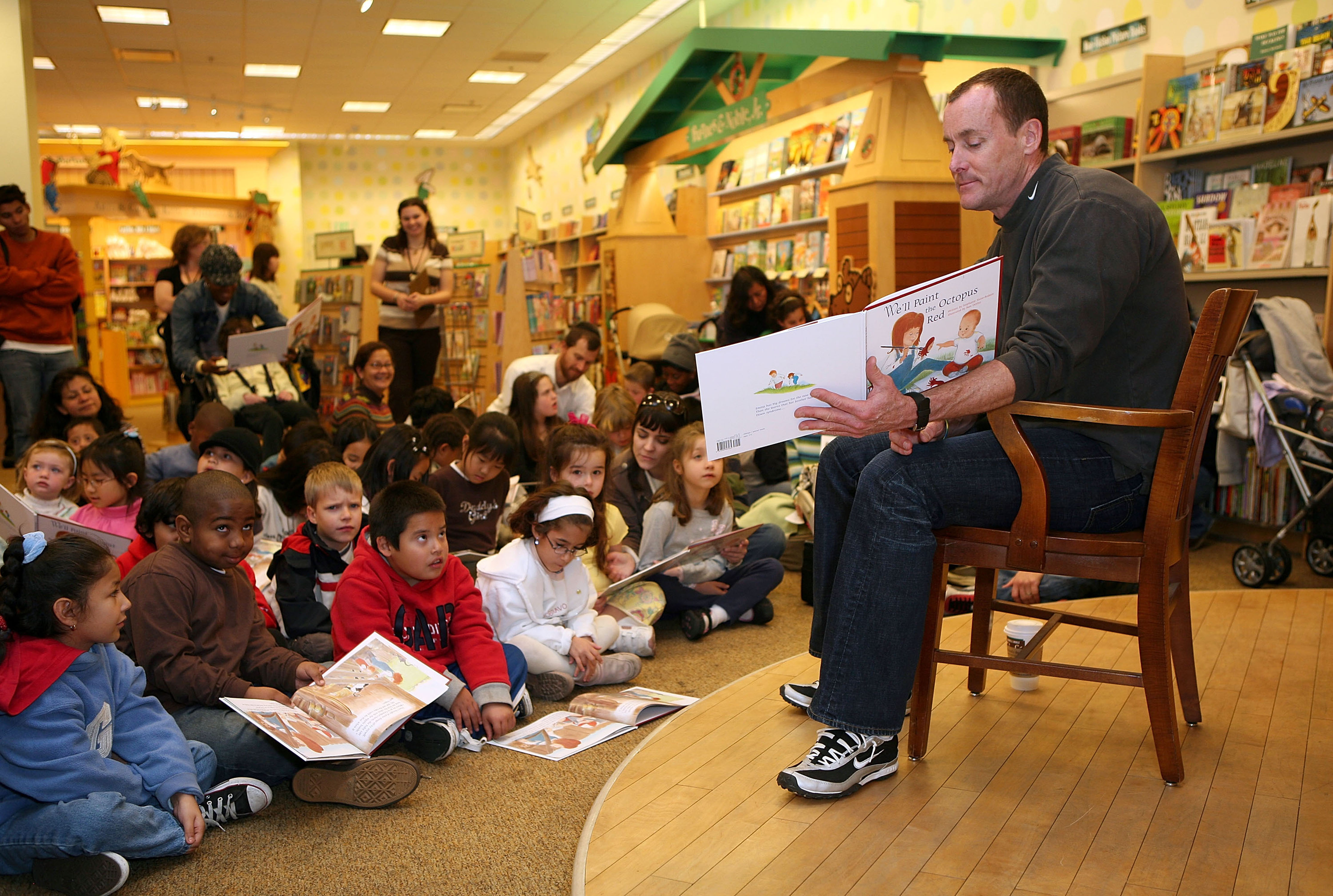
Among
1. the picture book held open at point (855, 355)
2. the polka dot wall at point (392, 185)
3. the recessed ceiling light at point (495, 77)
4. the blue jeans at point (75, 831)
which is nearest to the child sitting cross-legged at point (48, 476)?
the blue jeans at point (75, 831)

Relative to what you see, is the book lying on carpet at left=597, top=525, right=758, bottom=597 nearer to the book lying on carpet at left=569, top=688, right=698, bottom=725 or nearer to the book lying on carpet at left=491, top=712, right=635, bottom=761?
the book lying on carpet at left=569, top=688, right=698, bottom=725

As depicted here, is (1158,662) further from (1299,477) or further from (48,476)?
(48,476)

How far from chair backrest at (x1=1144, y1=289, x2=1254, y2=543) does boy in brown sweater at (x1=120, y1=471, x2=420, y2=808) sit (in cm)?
150

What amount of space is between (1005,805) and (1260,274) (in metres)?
3.30

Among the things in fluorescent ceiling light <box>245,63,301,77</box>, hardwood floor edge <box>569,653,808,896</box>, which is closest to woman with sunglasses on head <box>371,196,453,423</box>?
hardwood floor edge <box>569,653,808,896</box>

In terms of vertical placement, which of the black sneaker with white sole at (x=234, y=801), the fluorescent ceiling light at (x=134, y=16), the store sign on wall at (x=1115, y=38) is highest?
the fluorescent ceiling light at (x=134, y=16)

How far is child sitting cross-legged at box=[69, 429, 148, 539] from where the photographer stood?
3.22m

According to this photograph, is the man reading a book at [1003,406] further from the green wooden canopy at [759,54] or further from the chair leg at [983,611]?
the green wooden canopy at [759,54]

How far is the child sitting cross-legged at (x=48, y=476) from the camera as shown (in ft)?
10.9

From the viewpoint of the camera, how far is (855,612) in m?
1.78

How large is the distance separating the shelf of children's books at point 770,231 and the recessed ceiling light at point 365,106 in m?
5.78

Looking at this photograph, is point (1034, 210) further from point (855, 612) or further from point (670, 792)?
point (670, 792)

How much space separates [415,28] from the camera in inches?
351

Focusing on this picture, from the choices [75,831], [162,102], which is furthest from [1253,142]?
[162,102]
